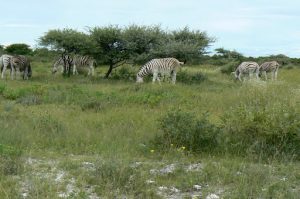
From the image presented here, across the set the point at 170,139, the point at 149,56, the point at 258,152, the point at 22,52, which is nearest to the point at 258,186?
the point at 258,152

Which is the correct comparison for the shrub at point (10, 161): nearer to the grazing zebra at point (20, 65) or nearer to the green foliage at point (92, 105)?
the green foliage at point (92, 105)

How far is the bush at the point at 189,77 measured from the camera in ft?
71.9

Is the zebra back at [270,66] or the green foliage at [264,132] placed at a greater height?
the zebra back at [270,66]

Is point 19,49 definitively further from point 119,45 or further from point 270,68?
point 270,68

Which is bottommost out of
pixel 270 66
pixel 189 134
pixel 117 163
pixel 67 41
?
pixel 117 163

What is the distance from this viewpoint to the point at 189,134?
26.6ft

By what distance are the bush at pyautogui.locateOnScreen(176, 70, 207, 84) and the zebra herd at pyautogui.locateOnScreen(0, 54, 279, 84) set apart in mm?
642

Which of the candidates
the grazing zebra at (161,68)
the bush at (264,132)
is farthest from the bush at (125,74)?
the bush at (264,132)

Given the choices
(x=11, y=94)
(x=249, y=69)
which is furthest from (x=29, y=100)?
(x=249, y=69)

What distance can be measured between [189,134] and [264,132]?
1299mm

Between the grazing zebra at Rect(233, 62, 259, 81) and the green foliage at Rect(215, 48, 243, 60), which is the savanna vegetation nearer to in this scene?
the grazing zebra at Rect(233, 62, 259, 81)

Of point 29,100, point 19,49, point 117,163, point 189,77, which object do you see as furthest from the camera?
point 19,49

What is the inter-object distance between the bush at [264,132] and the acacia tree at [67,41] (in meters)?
15.6

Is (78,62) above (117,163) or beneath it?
above
